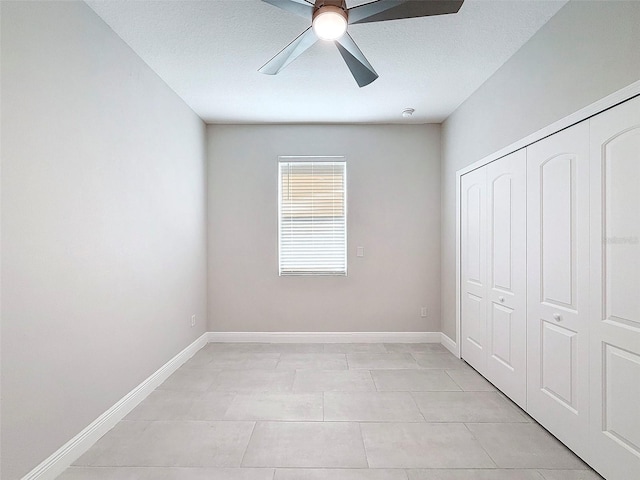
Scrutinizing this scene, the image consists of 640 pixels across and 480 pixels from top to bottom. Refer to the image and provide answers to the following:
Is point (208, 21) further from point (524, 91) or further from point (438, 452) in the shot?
point (438, 452)

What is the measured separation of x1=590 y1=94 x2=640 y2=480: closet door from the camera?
1.87 metres

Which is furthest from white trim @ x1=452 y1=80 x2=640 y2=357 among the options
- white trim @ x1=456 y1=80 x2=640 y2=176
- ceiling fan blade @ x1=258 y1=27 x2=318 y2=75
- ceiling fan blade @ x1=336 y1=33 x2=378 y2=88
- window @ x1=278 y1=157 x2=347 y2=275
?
ceiling fan blade @ x1=258 y1=27 x2=318 y2=75

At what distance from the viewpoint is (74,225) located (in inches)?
87.4

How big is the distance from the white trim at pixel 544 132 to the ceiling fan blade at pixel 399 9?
0.94 meters

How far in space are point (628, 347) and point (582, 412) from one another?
22.3 inches

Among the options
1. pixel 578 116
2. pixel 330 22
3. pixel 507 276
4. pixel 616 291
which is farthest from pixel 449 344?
pixel 330 22

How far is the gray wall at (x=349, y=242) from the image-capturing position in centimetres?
477

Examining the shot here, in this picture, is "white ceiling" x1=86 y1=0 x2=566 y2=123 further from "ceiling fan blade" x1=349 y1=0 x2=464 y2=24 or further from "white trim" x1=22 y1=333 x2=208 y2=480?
"white trim" x1=22 y1=333 x2=208 y2=480

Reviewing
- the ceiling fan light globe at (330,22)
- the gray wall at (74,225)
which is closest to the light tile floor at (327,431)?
the gray wall at (74,225)

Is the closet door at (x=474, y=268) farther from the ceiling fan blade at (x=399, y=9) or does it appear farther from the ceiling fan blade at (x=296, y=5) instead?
the ceiling fan blade at (x=296, y=5)

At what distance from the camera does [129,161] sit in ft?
9.45

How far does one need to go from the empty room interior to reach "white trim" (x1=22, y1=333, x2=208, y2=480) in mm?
16

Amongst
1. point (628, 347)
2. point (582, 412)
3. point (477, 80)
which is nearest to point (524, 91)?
point (477, 80)

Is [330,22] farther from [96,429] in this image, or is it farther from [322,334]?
[322,334]
